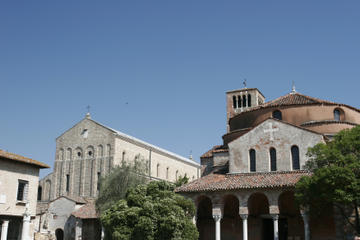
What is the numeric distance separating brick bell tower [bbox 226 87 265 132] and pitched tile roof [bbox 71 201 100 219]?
64.4 feet

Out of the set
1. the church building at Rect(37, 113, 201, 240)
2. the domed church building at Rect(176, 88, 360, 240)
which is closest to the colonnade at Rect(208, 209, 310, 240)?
the domed church building at Rect(176, 88, 360, 240)

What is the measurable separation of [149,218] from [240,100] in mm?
31708

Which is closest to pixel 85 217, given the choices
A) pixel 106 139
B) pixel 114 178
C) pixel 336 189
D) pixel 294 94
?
pixel 114 178

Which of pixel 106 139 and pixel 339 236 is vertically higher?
pixel 106 139

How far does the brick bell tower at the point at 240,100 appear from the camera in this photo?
49781mm

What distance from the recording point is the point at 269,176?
2730cm

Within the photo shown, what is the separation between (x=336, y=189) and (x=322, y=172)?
110 cm

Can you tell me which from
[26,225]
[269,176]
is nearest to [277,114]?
[269,176]

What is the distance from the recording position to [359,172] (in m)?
20.9

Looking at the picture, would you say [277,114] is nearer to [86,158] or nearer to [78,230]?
[78,230]

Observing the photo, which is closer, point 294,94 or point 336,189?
point 336,189

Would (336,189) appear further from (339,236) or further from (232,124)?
(232,124)

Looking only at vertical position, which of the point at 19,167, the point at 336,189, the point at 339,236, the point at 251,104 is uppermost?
the point at 251,104

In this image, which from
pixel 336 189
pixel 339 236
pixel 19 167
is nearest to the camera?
pixel 336 189
